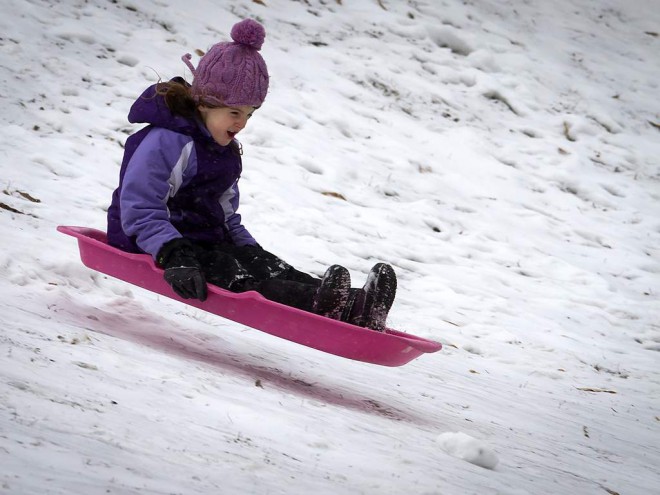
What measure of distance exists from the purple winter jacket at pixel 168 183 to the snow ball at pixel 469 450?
137cm

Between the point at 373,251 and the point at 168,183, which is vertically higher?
the point at 168,183

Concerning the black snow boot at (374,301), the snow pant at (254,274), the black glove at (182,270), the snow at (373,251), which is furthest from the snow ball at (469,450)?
the black glove at (182,270)

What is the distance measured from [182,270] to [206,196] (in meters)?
0.65

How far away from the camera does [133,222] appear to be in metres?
3.03

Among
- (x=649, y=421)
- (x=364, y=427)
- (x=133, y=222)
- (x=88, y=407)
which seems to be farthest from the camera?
(x=649, y=421)

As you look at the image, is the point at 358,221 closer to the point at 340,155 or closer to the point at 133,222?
the point at 340,155

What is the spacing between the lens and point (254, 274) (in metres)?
3.28

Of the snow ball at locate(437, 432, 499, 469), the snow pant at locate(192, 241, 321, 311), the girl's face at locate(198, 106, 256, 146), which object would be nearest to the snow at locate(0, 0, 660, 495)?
the snow ball at locate(437, 432, 499, 469)

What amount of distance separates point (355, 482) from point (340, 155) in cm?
583

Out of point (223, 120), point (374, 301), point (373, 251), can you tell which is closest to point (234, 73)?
point (223, 120)

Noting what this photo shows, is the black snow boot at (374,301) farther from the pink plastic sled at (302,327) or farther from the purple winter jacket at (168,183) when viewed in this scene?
the purple winter jacket at (168,183)

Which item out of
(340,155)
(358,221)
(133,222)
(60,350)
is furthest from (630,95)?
(60,350)

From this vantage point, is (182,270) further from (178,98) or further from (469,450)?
(469,450)

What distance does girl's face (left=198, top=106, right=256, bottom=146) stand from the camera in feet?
10.5
